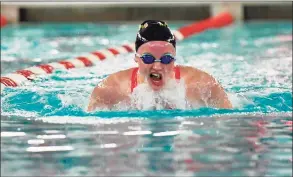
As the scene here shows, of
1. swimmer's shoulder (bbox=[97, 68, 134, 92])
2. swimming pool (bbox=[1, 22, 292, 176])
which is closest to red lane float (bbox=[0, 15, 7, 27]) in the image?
swimming pool (bbox=[1, 22, 292, 176])

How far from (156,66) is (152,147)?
34.0 inches

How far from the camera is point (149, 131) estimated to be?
3.35 metres

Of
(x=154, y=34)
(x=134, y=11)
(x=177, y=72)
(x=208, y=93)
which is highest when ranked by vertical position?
(x=154, y=34)

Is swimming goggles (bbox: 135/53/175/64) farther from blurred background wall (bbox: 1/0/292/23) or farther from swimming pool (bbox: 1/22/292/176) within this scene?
blurred background wall (bbox: 1/0/292/23)

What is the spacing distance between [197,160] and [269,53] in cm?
458

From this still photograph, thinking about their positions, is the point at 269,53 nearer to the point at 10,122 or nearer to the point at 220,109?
the point at 220,109

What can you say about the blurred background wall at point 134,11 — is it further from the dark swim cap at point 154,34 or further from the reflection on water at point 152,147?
the reflection on water at point 152,147

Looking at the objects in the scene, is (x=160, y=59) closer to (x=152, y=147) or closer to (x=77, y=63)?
(x=152, y=147)

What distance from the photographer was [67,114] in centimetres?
388


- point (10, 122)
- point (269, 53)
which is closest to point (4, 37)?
point (269, 53)

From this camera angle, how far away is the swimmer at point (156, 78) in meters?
3.82

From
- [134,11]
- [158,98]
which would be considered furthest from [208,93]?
[134,11]

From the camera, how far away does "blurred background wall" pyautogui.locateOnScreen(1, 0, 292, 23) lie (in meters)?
12.0

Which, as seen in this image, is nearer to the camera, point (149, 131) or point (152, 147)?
point (152, 147)
